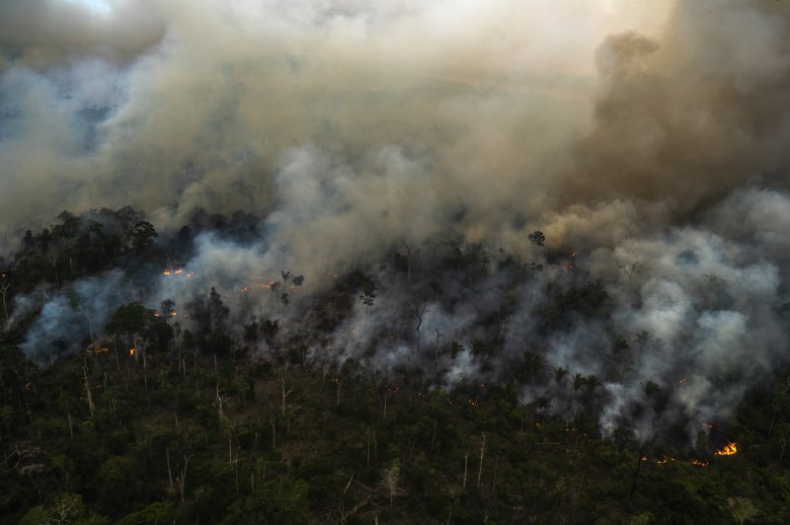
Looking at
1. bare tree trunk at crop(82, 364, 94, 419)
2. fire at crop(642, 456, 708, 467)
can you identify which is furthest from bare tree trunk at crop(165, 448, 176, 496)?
fire at crop(642, 456, 708, 467)

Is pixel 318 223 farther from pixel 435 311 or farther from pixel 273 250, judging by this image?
pixel 435 311

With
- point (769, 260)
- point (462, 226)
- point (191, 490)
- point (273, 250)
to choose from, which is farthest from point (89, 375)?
point (769, 260)

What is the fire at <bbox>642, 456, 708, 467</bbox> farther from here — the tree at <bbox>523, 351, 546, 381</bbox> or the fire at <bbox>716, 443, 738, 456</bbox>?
the tree at <bbox>523, 351, 546, 381</bbox>

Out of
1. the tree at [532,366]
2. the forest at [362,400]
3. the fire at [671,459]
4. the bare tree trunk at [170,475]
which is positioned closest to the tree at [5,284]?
the forest at [362,400]

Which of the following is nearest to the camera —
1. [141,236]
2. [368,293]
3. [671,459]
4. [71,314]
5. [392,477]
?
[392,477]

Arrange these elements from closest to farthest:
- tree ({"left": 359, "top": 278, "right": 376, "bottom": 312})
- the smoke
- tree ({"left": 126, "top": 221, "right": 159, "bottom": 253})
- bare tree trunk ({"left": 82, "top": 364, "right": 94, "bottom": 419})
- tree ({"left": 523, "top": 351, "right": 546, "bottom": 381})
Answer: bare tree trunk ({"left": 82, "top": 364, "right": 94, "bottom": 419}), tree ({"left": 523, "top": 351, "right": 546, "bottom": 381}), the smoke, tree ({"left": 359, "top": 278, "right": 376, "bottom": 312}), tree ({"left": 126, "top": 221, "right": 159, "bottom": 253})

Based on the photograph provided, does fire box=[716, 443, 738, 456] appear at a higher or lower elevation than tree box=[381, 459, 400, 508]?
higher

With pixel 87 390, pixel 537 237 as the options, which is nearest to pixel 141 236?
pixel 87 390

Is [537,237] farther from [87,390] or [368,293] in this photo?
[87,390]
